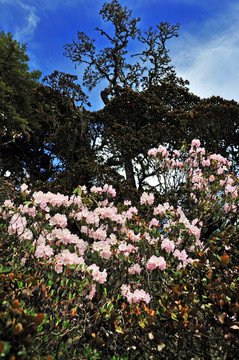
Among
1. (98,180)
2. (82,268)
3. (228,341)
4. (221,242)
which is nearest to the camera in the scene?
(228,341)

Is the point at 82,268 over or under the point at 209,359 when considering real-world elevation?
over

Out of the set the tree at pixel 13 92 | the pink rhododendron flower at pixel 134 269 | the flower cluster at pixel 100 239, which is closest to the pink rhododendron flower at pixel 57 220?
the flower cluster at pixel 100 239

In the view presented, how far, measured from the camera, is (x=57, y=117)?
13.7 metres

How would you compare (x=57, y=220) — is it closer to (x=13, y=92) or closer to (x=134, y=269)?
(x=134, y=269)

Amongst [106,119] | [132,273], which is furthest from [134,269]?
[106,119]

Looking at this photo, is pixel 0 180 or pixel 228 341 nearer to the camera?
pixel 228 341

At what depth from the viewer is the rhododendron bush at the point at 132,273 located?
2.02 metres

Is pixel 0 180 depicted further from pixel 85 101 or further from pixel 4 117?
pixel 85 101

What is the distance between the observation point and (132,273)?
348 cm

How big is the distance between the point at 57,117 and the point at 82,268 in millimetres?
12051

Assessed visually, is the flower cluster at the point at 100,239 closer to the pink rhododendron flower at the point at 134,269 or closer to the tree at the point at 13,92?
the pink rhododendron flower at the point at 134,269

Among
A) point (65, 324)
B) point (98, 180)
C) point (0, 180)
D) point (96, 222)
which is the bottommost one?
point (65, 324)

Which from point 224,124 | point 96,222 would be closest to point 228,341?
point 96,222

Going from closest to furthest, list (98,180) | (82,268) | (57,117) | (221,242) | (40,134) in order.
Answer: (82,268)
(221,242)
(98,180)
(57,117)
(40,134)
